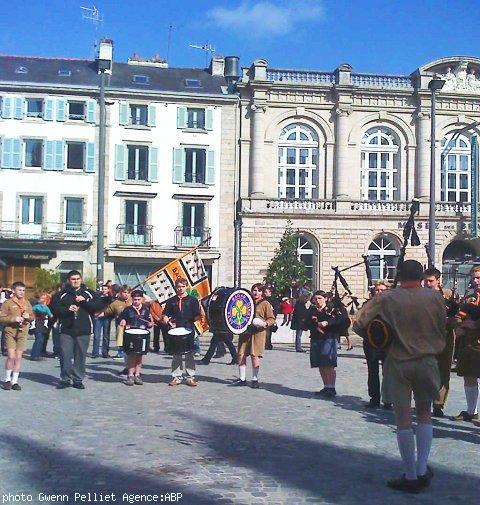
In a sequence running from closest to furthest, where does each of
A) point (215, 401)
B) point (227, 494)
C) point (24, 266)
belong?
point (227, 494), point (215, 401), point (24, 266)

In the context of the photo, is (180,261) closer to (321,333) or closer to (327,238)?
(321,333)

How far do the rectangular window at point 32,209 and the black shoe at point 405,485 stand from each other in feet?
121

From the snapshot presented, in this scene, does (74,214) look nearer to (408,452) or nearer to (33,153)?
(33,153)

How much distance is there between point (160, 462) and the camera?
7324mm

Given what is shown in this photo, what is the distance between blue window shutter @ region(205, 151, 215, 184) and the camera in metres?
42.2

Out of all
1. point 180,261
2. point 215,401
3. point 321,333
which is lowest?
point 215,401

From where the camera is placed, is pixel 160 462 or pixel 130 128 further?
pixel 130 128

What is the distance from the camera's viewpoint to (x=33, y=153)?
136 feet

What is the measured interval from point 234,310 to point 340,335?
1995 millimetres

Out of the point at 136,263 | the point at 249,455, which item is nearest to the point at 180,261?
the point at 249,455

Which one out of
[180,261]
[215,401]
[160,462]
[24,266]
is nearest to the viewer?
[160,462]

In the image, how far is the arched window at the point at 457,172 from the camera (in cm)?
4378

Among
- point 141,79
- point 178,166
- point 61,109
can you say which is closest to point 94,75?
point 141,79

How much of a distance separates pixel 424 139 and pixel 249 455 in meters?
38.0
